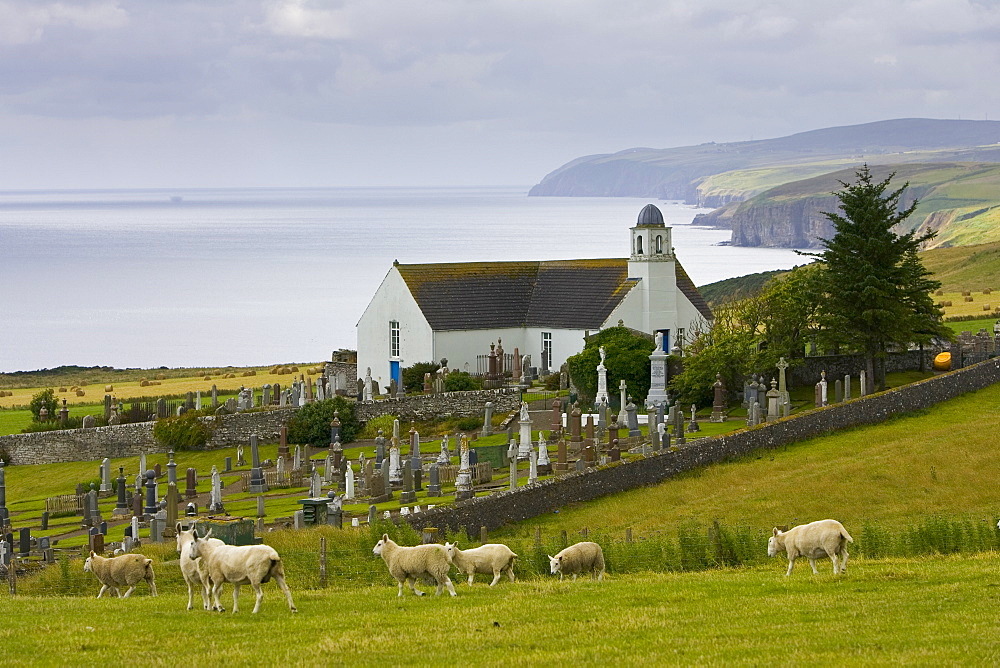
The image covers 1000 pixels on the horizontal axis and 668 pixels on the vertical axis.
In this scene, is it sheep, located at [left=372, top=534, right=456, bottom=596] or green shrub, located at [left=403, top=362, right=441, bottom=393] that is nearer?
sheep, located at [left=372, top=534, right=456, bottom=596]

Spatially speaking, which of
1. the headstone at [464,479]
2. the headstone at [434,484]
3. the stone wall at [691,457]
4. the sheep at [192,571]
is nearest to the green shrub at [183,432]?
the headstone at [464,479]

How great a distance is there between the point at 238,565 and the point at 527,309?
40.3 metres

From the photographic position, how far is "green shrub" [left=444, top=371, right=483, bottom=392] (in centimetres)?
5050

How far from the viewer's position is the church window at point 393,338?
5575cm

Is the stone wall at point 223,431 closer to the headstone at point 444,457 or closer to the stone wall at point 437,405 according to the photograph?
the stone wall at point 437,405

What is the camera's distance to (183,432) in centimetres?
4825

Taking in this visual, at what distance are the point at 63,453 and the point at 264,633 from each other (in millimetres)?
35156

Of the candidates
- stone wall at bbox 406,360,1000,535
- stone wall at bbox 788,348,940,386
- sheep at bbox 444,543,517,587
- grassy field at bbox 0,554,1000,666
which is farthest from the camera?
stone wall at bbox 788,348,940,386

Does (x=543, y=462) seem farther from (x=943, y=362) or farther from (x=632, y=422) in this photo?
(x=943, y=362)

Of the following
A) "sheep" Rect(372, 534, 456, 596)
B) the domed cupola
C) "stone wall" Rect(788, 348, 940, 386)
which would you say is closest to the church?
the domed cupola

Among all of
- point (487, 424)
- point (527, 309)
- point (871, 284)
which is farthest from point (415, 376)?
point (871, 284)

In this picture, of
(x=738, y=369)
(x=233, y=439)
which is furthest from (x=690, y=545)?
(x=233, y=439)

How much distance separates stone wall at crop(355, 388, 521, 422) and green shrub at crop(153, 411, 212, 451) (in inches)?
206

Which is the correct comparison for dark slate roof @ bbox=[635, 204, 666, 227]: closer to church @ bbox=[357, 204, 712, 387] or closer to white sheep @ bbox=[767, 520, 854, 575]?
church @ bbox=[357, 204, 712, 387]
